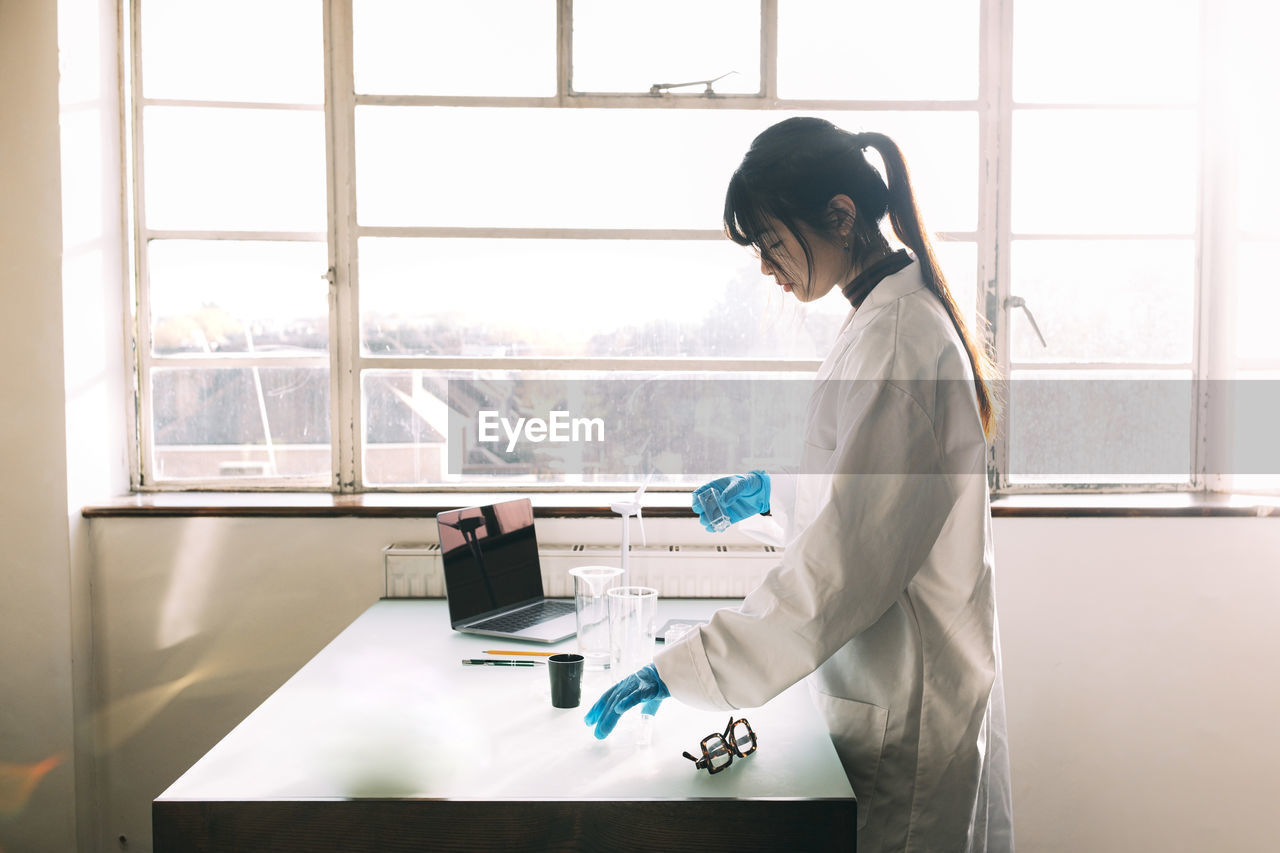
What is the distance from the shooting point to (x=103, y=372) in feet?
7.07

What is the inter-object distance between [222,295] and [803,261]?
1.64 meters

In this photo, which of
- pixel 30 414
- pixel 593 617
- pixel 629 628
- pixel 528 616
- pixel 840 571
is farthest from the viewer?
pixel 30 414

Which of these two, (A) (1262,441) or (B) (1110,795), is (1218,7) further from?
(B) (1110,795)

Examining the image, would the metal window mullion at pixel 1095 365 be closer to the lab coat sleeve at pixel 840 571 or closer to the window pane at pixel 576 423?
the window pane at pixel 576 423

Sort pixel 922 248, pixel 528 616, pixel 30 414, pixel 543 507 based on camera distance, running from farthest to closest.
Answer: pixel 543 507, pixel 30 414, pixel 528 616, pixel 922 248

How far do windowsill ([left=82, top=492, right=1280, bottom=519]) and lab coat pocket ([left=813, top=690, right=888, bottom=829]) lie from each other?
0.93 m

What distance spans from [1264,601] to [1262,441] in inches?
16.2

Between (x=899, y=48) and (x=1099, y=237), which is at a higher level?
(x=899, y=48)

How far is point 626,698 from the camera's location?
1.14 metres

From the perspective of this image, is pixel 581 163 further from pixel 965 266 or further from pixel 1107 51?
pixel 1107 51

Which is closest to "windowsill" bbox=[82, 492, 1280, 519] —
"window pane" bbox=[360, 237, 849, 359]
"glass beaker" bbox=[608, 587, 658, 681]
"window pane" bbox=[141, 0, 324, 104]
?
"window pane" bbox=[360, 237, 849, 359]

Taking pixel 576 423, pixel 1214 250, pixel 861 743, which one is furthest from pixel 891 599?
pixel 1214 250

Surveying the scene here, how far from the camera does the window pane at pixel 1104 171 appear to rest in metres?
2.27

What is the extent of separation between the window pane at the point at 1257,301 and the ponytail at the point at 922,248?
1441 mm
